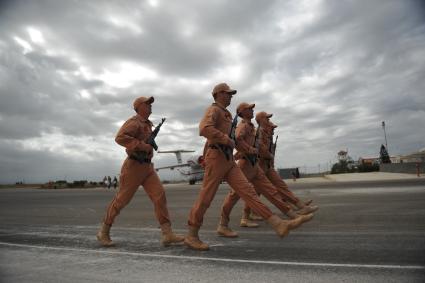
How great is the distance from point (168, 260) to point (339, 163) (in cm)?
4907

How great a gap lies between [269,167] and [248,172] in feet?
5.69

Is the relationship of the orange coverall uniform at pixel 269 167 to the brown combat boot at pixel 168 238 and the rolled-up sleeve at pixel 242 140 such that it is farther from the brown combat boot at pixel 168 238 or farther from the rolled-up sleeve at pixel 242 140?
the brown combat boot at pixel 168 238

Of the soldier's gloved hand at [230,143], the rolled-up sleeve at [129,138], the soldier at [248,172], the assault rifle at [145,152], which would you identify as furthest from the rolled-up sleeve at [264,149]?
the rolled-up sleeve at [129,138]

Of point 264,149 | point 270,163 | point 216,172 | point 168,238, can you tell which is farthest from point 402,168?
point 168,238

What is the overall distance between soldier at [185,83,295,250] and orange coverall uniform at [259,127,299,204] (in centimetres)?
272

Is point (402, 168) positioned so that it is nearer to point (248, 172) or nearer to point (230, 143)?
point (248, 172)

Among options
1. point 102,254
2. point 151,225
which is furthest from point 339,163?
point 102,254

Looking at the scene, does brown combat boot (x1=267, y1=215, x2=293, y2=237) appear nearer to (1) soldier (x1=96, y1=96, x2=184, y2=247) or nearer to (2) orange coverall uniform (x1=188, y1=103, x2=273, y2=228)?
(2) orange coverall uniform (x1=188, y1=103, x2=273, y2=228)

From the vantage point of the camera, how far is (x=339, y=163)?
50.2 m

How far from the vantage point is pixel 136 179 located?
5.80m

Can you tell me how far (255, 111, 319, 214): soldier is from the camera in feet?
26.6

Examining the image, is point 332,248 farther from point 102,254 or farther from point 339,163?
point 339,163

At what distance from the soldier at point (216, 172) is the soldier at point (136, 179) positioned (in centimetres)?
53

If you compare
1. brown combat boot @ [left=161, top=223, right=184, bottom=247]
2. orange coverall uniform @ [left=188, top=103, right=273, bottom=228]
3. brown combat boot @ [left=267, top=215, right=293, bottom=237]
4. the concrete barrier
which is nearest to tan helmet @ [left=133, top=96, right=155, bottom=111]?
orange coverall uniform @ [left=188, top=103, right=273, bottom=228]
